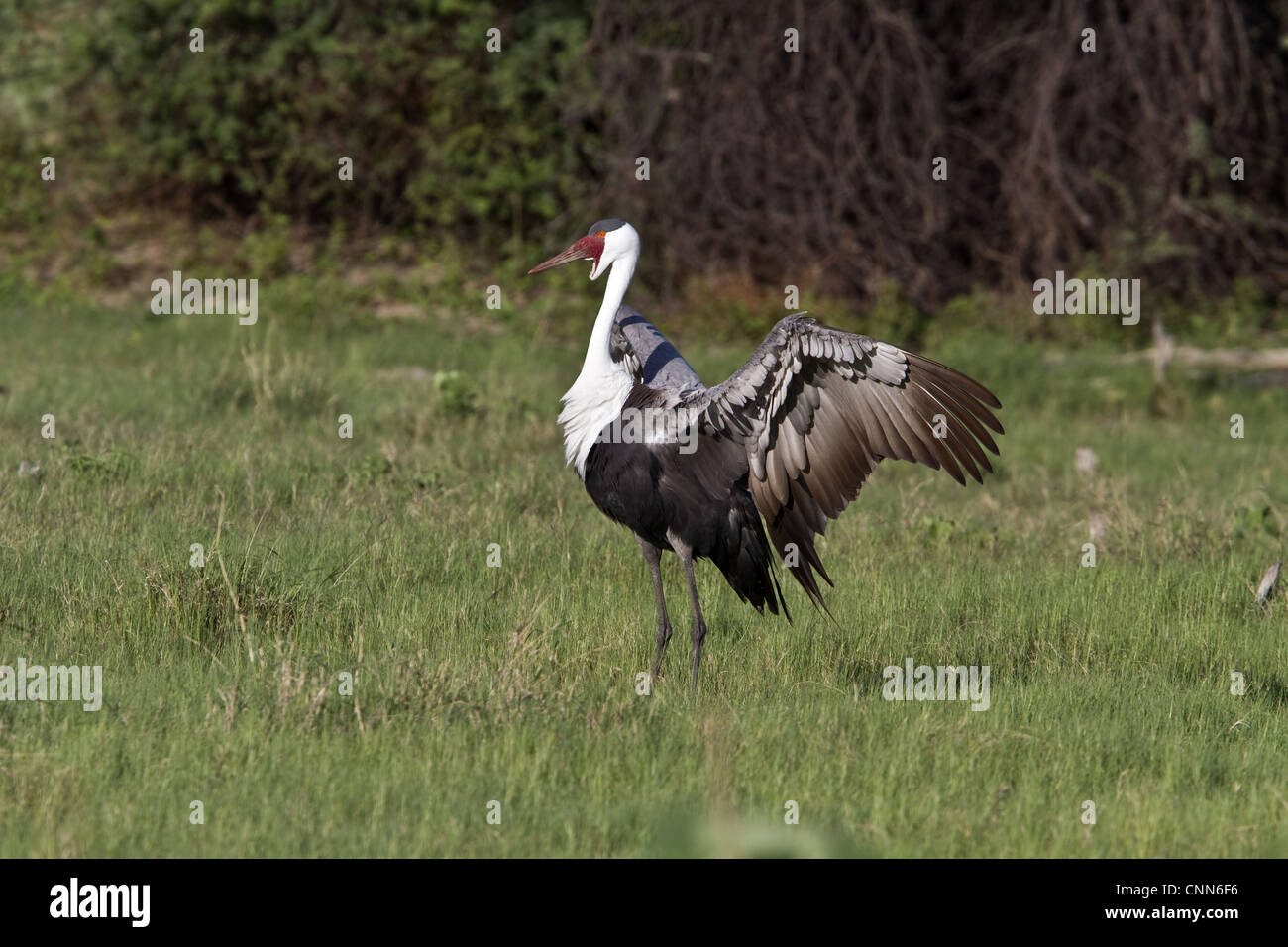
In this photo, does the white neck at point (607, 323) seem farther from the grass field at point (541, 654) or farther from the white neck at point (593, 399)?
the grass field at point (541, 654)

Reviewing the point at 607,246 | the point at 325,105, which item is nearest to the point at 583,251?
the point at 607,246

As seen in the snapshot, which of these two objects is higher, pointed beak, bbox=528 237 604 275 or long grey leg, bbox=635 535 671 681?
pointed beak, bbox=528 237 604 275

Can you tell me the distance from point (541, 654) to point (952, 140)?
34.0 ft

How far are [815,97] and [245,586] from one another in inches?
382

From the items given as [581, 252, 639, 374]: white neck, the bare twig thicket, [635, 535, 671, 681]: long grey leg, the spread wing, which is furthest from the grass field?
the bare twig thicket

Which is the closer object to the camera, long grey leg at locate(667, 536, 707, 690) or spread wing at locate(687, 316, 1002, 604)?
spread wing at locate(687, 316, 1002, 604)

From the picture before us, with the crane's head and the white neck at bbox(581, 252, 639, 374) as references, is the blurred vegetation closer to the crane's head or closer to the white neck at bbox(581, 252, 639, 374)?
the crane's head

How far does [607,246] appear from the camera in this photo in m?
6.51

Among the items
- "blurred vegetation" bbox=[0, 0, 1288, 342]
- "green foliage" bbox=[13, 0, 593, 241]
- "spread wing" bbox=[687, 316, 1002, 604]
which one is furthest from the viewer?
"green foliage" bbox=[13, 0, 593, 241]

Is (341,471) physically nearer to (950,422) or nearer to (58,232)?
(950,422)

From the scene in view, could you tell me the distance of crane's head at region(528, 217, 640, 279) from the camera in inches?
255

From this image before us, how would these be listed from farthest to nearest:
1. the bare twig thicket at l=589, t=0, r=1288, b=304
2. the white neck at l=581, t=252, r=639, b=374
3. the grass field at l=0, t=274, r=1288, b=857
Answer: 1. the bare twig thicket at l=589, t=0, r=1288, b=304
2. the white neck at l=581, t=252, r=639, b=374
3. the grass field at l=0, t=274, r=1288, b=857

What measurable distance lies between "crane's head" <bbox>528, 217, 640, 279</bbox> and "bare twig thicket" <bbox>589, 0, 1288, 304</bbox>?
8057mm
